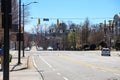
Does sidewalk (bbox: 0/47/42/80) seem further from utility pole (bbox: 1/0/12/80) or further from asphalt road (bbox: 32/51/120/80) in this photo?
utility pole (bbox: 1/0/12/80)

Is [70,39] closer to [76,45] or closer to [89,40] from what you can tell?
[76,45]

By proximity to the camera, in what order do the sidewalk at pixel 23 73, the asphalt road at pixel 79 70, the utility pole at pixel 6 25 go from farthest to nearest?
the asphalt road at pixel 79 70 < the sidewalk at pixel 23 73 < the utility pole at pixel 6 25

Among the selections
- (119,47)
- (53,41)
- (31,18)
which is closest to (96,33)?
(119,47)

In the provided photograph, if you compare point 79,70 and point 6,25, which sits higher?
point 6,25

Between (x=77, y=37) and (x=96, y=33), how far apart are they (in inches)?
344

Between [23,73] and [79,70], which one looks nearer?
[23,73]

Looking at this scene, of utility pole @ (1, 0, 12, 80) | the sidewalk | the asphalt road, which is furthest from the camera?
the asphalt road

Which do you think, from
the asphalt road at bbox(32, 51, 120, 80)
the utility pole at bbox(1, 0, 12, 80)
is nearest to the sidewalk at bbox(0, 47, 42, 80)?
the asphalt road at bbox(32, 51, 120, 80)

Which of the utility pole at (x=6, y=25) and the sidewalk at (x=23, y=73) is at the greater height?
the utility pole at (x=6, y=25)

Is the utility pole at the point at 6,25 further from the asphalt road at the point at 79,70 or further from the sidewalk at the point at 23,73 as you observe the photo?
the asphalt road at the point at 79,70

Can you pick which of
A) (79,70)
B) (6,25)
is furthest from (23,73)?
(6,25)

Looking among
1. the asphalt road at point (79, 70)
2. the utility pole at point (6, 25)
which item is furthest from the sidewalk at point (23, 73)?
the utility pole at point (6, 25)

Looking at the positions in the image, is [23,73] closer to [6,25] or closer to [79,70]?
[79,70]

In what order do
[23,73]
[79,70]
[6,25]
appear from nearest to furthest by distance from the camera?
[6,25] → [23,73] → [79,70]
